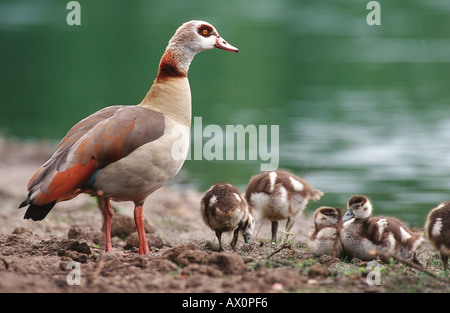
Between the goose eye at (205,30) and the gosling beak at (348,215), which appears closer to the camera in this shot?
the gosling beak at (348,215)

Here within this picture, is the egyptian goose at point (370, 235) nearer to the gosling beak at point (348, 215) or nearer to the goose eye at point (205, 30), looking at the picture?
the gosling beak at point (348, 215)

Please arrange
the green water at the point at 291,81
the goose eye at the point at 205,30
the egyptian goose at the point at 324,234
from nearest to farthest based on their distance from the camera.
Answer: the egyptian goose at the point at 324,234 → the goose eye at the point at 205,30 → the green water at the point at 291,81

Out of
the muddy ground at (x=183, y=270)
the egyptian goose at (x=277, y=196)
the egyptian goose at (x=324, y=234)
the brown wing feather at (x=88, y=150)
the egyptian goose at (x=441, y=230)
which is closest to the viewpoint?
the muddy ground at (x=183, y=270)

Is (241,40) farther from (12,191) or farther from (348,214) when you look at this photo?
(348,214)

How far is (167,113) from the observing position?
23.8 feet

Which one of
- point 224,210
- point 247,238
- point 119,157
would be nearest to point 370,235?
point 247,238

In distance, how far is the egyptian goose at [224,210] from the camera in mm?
7332

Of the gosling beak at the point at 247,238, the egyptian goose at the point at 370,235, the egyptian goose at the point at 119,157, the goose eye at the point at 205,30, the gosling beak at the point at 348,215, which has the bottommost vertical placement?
the gosling beak at the point at 247,238

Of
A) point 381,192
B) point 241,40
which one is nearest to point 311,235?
point 381,192

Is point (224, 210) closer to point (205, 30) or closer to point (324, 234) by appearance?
point (324, 234)

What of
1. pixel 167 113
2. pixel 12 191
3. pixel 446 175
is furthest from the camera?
pixel 446 175

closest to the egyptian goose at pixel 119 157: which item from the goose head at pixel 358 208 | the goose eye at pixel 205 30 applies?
the goose eye at pixel 205 30

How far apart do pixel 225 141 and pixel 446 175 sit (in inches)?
228

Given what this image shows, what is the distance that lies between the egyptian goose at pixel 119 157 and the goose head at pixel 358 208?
184 centimetres
